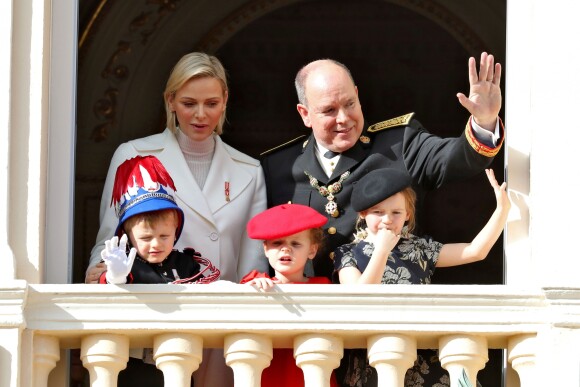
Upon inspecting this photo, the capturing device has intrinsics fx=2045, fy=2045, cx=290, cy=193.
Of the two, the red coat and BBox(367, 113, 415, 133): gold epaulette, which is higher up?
BBox(367, 113, 415, 133): gold epaulette

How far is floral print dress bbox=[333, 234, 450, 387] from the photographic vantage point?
702 cm

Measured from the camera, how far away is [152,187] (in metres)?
7.06

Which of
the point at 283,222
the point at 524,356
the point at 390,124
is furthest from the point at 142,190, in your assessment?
the point at 524,356

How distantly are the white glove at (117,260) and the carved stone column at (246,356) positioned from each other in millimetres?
403

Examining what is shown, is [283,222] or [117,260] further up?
[283,222]

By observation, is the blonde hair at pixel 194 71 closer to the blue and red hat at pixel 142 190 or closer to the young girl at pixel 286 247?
the blue and red hat at pixel 142 190

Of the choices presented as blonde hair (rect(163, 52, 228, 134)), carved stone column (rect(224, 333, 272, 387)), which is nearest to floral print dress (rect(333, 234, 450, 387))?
carved stone column (rect(224, 333, 272, 387))

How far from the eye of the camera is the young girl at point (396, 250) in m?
7.02

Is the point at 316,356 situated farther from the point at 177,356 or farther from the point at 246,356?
the point at 177,356

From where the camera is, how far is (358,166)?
7477 mm

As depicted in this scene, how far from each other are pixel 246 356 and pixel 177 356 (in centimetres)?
22

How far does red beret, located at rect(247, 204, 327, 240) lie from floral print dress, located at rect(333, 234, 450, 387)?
180 millimetres

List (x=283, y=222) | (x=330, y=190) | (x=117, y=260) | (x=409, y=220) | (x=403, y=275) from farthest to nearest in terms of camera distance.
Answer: (x=330, y=190) < (x=409, y=220) < (x=403, y=275) < (x=283, y=222) < (x=117, y=260)

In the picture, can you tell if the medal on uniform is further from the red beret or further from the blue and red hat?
the blue and red hat
